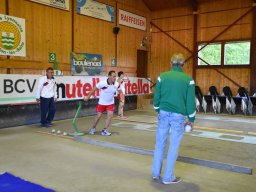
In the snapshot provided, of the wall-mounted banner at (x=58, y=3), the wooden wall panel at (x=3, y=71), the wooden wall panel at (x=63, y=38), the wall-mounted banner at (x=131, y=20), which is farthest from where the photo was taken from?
the wall-mounted banner at (x=131, y=20)

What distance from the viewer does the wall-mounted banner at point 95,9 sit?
35.4 ft

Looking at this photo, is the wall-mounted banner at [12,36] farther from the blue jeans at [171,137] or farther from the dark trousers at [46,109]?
the blue jeans at [171,137]

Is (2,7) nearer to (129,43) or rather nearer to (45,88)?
(45,88)

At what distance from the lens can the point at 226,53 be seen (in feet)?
42.1

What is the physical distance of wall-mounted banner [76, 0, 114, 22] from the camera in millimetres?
10795

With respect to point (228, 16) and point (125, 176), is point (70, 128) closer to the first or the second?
point (125, 176)

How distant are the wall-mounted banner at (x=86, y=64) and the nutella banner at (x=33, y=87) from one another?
0.21 meters

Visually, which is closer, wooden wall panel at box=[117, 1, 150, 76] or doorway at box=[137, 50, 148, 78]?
wooden wall panel at box=[117, 1, 150, 76]

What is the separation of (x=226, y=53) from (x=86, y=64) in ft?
20.4

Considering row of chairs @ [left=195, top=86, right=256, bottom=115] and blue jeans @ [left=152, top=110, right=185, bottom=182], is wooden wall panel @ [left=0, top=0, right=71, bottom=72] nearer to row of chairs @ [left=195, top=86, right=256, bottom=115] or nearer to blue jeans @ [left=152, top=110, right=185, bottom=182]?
row of chairs @ [left=195, top=86, right=256, bottom=115]

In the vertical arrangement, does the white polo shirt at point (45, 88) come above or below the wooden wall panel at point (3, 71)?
below

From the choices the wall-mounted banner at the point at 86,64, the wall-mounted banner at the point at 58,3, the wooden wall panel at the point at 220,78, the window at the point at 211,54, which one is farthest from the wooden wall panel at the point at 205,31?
→ the wall-mounted banner at the point at 58,3

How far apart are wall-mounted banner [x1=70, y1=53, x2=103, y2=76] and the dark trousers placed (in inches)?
89.5

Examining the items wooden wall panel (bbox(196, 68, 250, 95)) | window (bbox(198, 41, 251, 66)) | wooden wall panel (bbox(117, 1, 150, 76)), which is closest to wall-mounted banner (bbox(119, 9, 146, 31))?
wooden wall panel (bbox(117, 1, 150, 76))
